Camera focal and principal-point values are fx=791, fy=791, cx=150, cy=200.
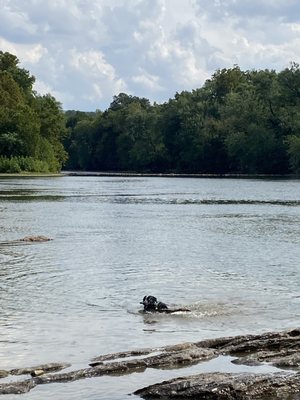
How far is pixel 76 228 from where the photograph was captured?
159 feet

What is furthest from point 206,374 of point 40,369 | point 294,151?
point 294,151

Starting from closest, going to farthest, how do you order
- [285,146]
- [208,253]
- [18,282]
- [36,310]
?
1. [36,310]
2. [18,282]
3. [208,253]
4. [285,146]

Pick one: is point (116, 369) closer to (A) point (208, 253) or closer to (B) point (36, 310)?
(B) point (36, 310)

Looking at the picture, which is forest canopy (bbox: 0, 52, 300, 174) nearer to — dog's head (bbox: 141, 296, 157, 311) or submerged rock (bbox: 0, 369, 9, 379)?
dog's head (bbox: 141, 296, 157, 311)

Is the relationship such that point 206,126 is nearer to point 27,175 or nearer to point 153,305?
point 27,175

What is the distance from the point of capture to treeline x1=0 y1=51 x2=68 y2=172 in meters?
148

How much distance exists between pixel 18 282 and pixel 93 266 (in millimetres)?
5265

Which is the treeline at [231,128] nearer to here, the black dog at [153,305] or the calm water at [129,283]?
the calm water at [129,283]

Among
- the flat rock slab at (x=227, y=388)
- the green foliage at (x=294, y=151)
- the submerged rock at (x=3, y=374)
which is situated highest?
the green foliage at (x=294, y=151)

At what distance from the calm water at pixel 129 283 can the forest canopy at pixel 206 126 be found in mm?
94202

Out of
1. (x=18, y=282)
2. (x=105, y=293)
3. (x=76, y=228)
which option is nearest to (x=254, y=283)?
(x=105, y=293)

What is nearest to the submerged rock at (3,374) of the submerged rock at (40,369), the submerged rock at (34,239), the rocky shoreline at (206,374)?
the rocky shoreline at (206,374)

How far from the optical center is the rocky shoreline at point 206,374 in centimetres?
1340

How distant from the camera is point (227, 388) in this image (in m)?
13.3
